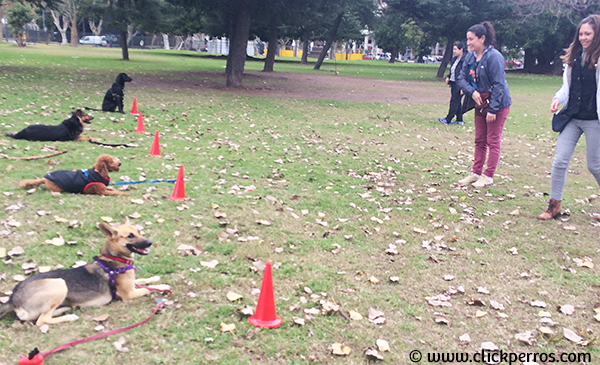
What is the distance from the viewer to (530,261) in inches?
214

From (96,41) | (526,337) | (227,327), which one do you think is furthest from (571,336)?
(96,41)

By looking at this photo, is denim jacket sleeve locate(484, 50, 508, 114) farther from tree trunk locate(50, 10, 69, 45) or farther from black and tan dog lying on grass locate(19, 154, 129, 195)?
tree trunk locate(50, 10, 69, 45)

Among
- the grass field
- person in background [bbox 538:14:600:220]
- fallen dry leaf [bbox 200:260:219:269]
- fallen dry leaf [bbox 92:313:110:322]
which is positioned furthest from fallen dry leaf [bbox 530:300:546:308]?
fallen dry leaf [bbox 92:313:110:322]

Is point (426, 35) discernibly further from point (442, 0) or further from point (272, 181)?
point (272, 181)

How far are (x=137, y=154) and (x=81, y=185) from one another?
9.03 ft

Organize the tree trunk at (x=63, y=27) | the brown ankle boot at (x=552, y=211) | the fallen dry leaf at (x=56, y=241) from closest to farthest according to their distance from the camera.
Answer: the fallen dry leaf at (x=56, y=241) → the brown ankle boot at (x=552, y=211) → the tree trunk at (x=63, y=27)

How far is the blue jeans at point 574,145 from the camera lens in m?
6.12

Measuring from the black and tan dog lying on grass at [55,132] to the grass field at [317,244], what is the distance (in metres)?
0.20

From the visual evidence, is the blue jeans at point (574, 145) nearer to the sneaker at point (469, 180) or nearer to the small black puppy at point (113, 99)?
the sneaker at point (469, 180)

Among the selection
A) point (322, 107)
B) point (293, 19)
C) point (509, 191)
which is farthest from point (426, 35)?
point (509, 191)

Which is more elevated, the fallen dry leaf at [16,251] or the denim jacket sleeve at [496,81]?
the denim jacket sleeve at [496,81]

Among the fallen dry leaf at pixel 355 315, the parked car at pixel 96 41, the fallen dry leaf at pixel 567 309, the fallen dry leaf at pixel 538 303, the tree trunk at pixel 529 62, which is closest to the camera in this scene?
the fallen dry leaf at pixel 355 315

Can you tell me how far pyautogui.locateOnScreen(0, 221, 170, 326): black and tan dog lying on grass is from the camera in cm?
362

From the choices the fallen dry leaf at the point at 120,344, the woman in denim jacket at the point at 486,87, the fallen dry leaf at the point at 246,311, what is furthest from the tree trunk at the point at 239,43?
the fallen dry leaf at the point at 120,344
